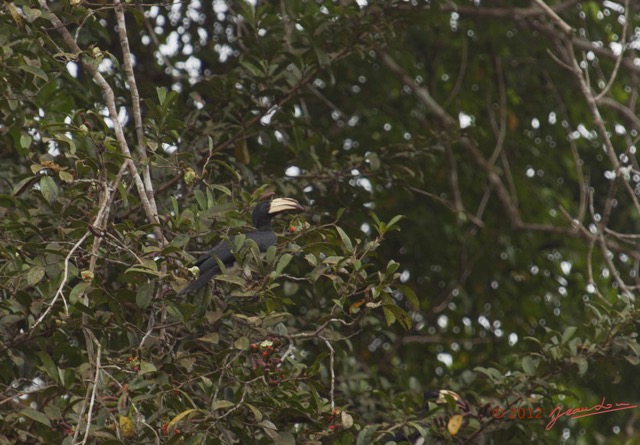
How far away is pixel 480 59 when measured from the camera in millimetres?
6234

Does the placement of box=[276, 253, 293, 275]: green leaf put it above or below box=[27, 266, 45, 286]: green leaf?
below

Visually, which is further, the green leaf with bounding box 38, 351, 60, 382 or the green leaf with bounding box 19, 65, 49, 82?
the green leaf with bounding box 19, 65, 49, 82

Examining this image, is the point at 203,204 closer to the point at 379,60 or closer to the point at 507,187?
the point at 379,60

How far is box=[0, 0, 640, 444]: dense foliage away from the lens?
9.62ft

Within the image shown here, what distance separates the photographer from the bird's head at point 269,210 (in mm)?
3496

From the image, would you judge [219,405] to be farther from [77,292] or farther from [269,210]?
[269,210]

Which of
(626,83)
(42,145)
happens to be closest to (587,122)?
(626,83)

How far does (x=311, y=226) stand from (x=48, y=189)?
839 mm

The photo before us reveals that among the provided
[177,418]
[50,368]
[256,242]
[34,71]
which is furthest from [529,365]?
[34,71]

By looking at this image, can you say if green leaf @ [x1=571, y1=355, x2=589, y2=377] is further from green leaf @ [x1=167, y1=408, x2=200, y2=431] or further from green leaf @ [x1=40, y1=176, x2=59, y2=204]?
green leaf @ [x1=40, y1=176, x2=59, y2=204]

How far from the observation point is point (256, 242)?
319 centimetres

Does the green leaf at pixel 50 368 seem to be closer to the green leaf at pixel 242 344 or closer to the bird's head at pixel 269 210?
the green leaf at pixel 242 344

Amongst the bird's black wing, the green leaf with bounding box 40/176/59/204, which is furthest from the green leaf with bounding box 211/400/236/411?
the green leaf with bounding box 40/176/59/204

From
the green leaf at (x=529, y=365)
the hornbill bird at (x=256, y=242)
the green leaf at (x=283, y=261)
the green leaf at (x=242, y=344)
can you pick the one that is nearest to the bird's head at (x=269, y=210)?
the hornbill bird at (x=256, y=242)
